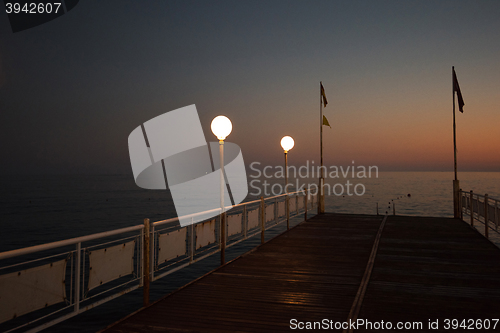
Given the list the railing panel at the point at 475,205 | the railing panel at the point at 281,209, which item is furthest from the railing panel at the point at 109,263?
the railing panel at the point at 475,205

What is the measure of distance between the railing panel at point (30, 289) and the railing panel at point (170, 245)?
2020 millimetres

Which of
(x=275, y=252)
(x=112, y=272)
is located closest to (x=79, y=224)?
(x=275, y=252)

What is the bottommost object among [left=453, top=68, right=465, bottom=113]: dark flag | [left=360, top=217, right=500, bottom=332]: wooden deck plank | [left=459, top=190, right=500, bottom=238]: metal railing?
[left=360, top=217, right=500, bottom=332]: wooden deck plank

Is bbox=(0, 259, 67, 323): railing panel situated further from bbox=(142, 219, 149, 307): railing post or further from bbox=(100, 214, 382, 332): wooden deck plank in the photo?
bbox=(142, 219, 149, 307): railing post

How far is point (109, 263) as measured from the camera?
16.1ft

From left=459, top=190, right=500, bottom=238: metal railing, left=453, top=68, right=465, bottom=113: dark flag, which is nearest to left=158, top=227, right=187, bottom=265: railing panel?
left=459, top=190, right=500, bottom=238: metal railing

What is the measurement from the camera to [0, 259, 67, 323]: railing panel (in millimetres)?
3471

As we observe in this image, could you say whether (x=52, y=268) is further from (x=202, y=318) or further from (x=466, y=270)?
(x=466, y=270)

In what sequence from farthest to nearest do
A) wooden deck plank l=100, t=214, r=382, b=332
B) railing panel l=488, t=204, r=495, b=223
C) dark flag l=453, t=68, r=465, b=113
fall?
1. dark flag l=453, t=68, r=465, b=113
2. railing panel l=488, t=204, r=495, b=223
3. wooden deck plank l=100, t=214, r=382, b=332

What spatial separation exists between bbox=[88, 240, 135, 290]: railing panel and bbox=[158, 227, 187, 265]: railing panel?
743 mm

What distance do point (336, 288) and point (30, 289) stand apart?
4.54 metres

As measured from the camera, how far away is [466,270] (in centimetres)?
752

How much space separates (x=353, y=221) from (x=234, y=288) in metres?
10.1

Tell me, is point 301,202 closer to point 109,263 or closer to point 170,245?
point 170,245
